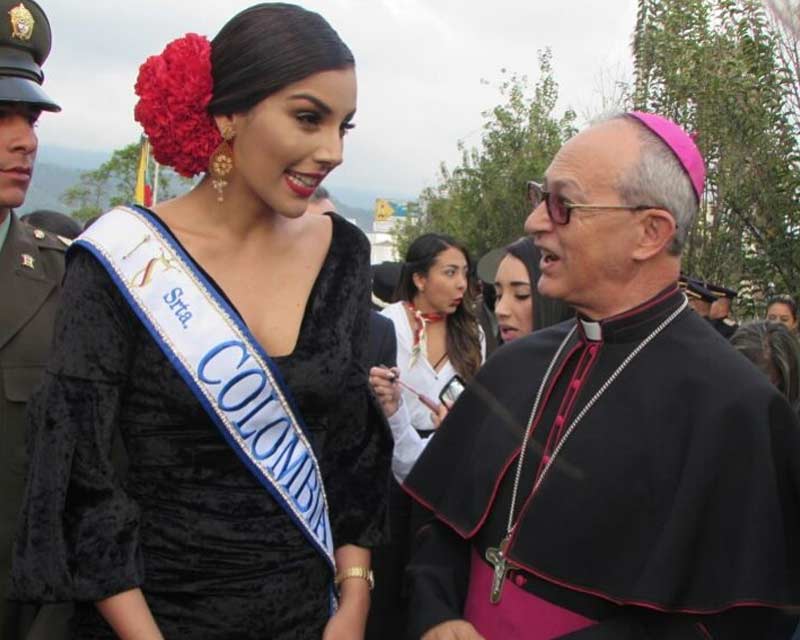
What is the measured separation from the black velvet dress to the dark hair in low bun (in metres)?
0.46

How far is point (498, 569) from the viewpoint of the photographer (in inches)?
98.3

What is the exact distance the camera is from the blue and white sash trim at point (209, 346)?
2193mm

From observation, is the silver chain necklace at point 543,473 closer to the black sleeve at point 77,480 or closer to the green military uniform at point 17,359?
the black sleeve at point 77,480

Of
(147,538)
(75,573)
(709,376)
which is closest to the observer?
(75,573)

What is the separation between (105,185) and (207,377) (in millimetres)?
40060

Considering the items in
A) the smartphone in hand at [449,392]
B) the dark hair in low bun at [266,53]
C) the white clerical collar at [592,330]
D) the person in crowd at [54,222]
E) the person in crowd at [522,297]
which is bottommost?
the smartphone in hand at [449,392]

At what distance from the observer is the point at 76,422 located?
2076 mm

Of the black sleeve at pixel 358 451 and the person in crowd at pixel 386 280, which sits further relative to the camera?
the person in crowd at pixel 386 280

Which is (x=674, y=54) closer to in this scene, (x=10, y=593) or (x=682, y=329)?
(x=682, y=329)

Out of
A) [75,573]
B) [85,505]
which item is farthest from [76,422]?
[75,573]

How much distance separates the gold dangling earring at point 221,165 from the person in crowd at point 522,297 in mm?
1751

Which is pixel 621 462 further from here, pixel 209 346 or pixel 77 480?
pixel 77 480

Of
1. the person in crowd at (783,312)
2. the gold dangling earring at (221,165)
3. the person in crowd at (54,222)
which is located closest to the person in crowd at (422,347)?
the person in crowd at (54,222)

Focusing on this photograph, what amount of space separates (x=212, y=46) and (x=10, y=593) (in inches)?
48.6
